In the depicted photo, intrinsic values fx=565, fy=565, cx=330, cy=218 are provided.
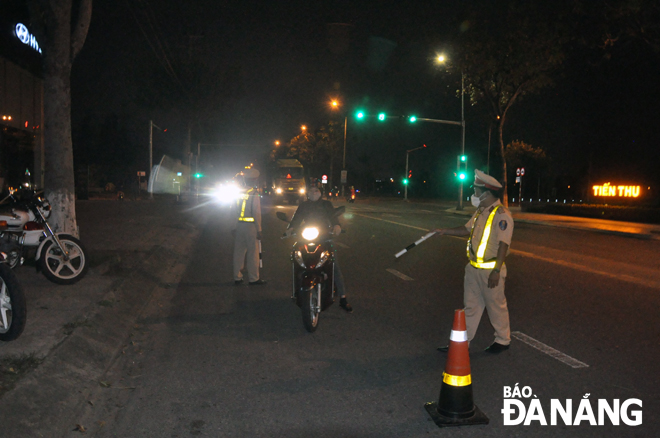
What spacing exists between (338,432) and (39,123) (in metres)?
22.6

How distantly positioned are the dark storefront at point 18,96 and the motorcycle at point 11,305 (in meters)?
12.1

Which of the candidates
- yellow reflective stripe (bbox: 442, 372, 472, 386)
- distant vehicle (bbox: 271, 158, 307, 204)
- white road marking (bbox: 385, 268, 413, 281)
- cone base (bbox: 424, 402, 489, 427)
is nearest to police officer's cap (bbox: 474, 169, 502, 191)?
yellow reflective stripe (bbox: 442, 372, 472, 386)

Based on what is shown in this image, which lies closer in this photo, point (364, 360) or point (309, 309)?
point (364, 360)

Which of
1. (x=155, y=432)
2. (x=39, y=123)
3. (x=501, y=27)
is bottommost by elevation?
(x=155, y=432)

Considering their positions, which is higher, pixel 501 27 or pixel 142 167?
pixel 501 27

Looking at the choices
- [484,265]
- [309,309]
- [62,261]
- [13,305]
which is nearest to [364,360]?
[309,309]

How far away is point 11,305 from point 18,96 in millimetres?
17539

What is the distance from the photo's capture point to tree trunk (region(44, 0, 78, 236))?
31.3 feet

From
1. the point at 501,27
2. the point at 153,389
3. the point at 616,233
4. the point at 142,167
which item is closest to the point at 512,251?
the point at 616,233

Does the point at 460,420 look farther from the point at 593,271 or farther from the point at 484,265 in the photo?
the point at 593,271

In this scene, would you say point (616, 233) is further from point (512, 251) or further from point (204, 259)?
point (204, 259)

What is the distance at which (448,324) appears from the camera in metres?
7.01

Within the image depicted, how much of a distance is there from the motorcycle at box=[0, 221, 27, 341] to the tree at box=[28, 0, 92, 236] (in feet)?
15.8

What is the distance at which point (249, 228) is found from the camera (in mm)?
9570
